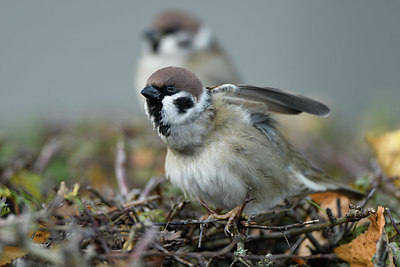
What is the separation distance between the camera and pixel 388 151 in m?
2.58

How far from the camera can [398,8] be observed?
9.62 metres

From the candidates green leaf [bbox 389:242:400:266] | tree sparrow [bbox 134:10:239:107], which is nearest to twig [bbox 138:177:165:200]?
green leaf [bbox 389:242:400:266]

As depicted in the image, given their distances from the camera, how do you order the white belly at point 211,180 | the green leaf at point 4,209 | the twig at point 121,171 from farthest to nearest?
the twig at point 121,171, the white belly at point 211,180, the green leaf at point 4,209

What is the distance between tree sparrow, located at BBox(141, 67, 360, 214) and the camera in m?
2.30

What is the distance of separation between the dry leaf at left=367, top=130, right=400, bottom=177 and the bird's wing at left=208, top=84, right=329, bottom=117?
0.40 metres

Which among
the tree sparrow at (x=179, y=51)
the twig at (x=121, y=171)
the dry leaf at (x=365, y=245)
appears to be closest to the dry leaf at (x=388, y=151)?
the dry leaf at (x=365, y=245)

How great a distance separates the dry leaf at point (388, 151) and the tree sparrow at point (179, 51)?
316 centimetres

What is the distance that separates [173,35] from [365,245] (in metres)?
4.47

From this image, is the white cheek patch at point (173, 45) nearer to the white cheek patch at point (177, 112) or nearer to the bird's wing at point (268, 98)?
the bird's wing at point (268, 98)

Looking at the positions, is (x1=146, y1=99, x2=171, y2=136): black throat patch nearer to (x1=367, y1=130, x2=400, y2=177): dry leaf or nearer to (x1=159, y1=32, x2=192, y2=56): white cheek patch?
(x1=367, y1=130, x2=400, y2=177): dry leaf

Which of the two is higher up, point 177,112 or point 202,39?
point 202,39

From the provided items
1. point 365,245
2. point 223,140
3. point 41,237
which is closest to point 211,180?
point 223,140

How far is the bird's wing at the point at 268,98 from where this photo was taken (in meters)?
2.44

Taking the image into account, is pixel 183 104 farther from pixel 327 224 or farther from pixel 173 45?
pixel 173 45
